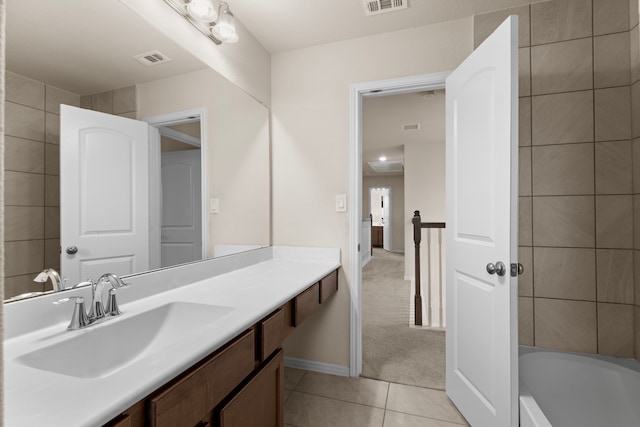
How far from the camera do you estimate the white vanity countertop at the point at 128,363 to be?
549 mm

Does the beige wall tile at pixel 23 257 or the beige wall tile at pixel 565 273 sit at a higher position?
the beige wall tile at pixel 23 257

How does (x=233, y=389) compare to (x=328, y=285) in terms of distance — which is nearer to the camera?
(x=233, y=389)

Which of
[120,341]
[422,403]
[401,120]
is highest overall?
[401,120]

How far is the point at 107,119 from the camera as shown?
1.16m

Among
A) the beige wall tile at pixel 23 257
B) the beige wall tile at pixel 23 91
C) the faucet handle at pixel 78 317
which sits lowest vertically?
the faucet handle at pixel 78 317

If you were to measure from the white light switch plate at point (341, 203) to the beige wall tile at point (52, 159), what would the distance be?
1539 millimetres

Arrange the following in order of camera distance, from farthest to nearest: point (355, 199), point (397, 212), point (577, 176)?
point (397, 212) < point (355, 199) < point (577, 176)

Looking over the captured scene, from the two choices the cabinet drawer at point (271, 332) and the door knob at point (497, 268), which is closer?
the cabinet drawer at point (271, 332)

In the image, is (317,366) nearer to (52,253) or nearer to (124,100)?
(52,253)

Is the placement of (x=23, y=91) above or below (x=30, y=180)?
above

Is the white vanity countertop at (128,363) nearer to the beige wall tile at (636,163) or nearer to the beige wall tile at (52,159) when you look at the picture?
the beige wall tile at (52,159)

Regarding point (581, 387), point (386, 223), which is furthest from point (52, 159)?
point (386, 223)

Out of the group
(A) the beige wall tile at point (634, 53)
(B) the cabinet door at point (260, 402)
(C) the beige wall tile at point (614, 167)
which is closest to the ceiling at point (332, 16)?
(A) the beige wall tile at point (634, 53)

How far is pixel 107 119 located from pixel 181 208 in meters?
0.52
